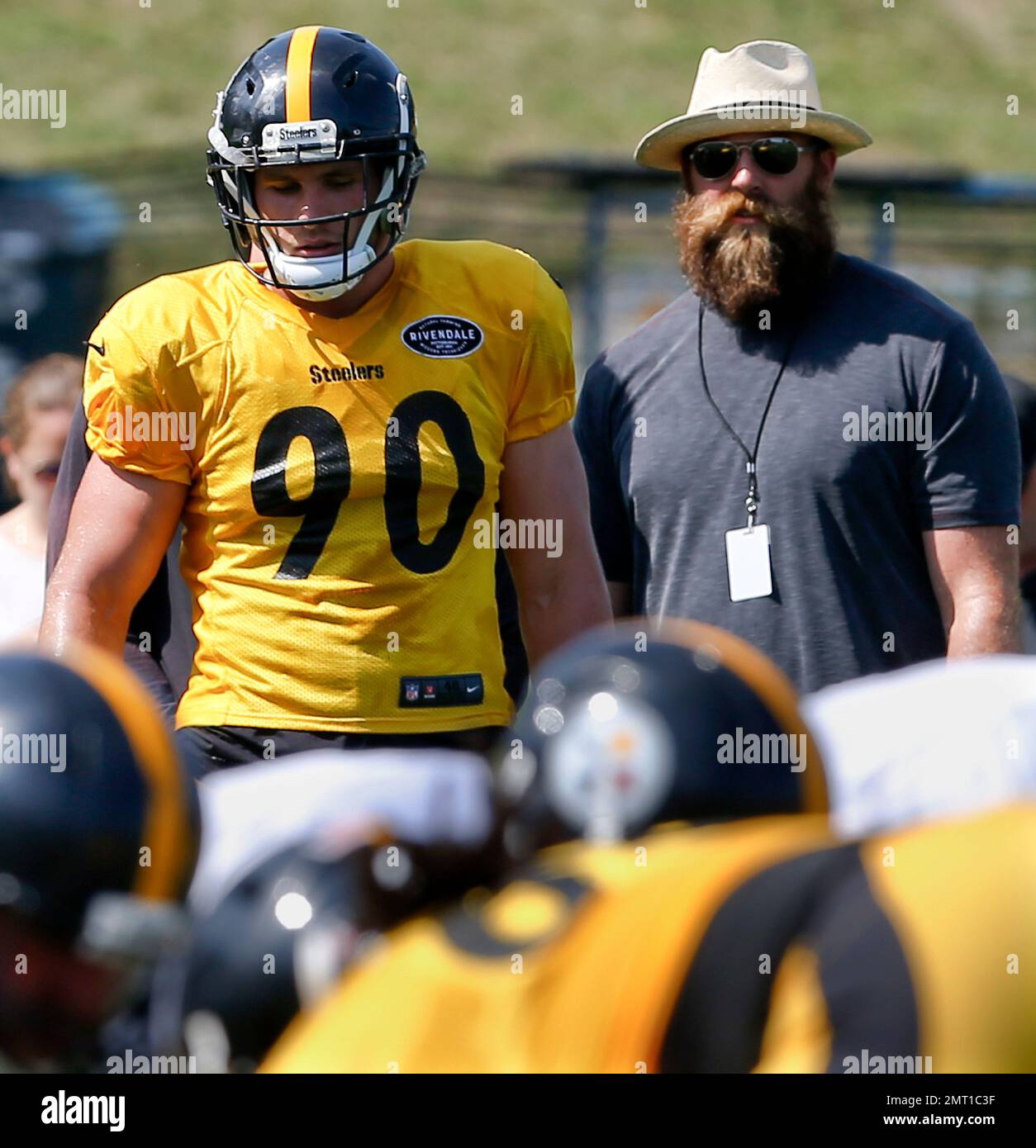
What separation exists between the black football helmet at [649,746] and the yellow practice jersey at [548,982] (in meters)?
0.28

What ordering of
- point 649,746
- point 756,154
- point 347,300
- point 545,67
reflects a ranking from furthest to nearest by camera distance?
point 545,67
point 756,154
point 347,300
point 649,746

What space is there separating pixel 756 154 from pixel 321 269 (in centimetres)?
118

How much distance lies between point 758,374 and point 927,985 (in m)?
2.40

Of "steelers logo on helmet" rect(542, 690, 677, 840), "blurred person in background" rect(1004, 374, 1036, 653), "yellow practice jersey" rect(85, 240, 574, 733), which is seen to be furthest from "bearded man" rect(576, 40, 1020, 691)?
"steelers logo on helmet" rect(542, 690, 677, 840)

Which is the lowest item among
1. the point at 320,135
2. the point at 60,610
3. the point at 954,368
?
the point at 60,610

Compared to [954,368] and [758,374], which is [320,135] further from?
[954,368]

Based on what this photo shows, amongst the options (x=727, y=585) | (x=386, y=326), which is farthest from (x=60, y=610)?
(x=727, y=585)

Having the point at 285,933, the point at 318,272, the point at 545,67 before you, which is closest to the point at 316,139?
the point at 318,272

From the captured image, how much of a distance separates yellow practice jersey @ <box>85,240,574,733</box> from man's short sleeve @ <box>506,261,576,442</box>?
0.09 meters

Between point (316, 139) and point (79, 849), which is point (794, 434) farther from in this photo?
point (79, 849)

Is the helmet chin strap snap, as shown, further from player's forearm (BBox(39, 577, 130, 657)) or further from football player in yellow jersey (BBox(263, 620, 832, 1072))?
football player in yellow jersey (BBox(263, 620, 832, 1072))

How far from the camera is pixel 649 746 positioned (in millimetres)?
2385
